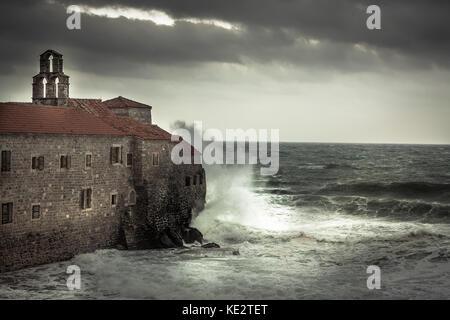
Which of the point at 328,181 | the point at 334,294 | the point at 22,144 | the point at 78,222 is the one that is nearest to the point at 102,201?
the point at 78,222

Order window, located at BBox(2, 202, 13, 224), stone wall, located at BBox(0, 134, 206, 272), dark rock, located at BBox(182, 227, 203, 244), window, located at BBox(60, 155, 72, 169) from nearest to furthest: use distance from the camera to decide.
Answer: window, located at BBox(2, 202, 13, 224) < stone wall, located at BBox(0, 134, 206, 272) < window, located at BBox(60, 155, 72, 169) < dark rock, located at BBox(182, 227, 203, 244)

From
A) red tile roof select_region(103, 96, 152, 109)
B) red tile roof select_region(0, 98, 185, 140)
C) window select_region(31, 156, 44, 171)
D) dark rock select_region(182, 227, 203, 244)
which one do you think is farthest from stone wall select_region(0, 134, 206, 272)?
red tile roof select_region(103, 96, 152, 109)

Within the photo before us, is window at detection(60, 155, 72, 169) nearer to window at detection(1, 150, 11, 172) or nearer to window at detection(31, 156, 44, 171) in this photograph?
window at detection(31, 156, 44, 171)

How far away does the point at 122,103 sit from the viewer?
41.5 metres

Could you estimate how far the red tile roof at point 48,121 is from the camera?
28.4 metres

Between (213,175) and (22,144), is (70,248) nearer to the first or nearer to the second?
(22,144)

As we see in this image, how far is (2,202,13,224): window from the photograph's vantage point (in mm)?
27094

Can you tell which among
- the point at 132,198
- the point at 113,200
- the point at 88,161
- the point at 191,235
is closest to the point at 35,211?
the point at 88,161

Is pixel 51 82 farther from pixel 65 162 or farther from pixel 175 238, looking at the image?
pixel 175 238

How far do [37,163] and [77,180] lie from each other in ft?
8.99

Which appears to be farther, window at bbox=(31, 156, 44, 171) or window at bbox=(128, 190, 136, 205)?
window at bbox=(128, 190, 136, 205)

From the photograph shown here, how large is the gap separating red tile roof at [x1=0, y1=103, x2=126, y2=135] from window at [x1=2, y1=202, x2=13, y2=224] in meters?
3.50

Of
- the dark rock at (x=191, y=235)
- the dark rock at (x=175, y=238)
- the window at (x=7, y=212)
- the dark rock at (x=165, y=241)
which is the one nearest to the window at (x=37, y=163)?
the window at (x=7, y=212)
